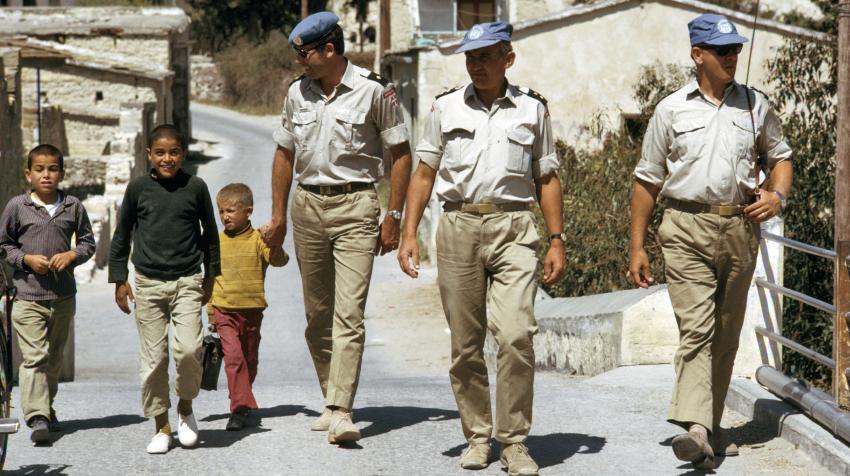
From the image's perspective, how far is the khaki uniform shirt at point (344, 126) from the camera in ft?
21.8

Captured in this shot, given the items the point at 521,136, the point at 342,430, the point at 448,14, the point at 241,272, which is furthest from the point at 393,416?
the point at 448,14

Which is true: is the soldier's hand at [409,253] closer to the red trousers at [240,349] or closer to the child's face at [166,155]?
the child's face at [166,155]

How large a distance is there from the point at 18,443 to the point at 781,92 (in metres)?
8.94

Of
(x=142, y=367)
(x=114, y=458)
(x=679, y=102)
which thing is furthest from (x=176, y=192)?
(x=679, y=102)

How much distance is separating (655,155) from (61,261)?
10.3 ft

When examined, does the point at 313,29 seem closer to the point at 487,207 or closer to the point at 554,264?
the point at 487,207

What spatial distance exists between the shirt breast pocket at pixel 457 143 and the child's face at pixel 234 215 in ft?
5.22

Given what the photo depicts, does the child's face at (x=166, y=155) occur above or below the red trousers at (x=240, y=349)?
above

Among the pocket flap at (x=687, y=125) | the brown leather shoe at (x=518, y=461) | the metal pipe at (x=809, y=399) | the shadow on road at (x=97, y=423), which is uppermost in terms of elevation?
the pocket flap at (x=687, y=125)

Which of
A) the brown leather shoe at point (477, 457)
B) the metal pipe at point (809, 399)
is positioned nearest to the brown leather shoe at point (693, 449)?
the metal pipe at point (809, 399)

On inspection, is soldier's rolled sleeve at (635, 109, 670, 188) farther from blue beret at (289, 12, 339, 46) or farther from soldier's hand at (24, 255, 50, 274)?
soldier's hand at (24, 255, 50, 274)

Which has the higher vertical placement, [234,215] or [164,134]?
[164,134]

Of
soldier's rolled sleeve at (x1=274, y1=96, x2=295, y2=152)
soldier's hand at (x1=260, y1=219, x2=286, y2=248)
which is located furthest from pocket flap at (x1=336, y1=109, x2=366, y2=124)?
soldier's hand at (x1=260, y1=219, x2=286, y2=248)

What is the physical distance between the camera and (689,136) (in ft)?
19.1
